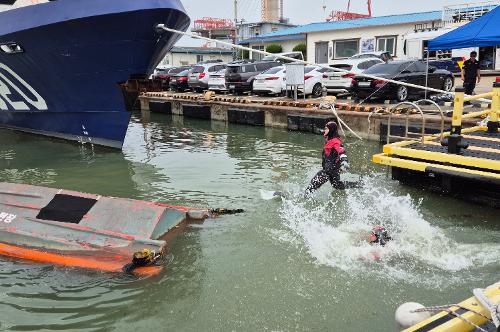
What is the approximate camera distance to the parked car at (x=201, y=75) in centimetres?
2347

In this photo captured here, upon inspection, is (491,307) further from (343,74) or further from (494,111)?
(343,74)

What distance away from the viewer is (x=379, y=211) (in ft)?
22.2

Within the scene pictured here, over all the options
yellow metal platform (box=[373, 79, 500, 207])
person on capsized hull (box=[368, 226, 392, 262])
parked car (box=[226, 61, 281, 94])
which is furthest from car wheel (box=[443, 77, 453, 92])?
person on capsized hull (box=[368, 226, 392, 262])

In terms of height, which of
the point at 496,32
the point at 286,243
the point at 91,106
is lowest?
the point at 286,243

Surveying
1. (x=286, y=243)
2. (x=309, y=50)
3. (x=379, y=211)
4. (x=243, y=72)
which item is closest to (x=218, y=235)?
(x=286, y=243)

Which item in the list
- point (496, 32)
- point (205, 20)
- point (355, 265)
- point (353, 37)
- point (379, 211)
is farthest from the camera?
point (205, 20)

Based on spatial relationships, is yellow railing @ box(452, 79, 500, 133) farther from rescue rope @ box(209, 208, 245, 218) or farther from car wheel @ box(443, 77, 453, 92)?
car wheel @ box(443, 77, 453, 92)

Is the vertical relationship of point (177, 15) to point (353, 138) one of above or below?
above

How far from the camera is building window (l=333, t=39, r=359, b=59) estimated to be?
30.3m

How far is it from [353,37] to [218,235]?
2673 cm

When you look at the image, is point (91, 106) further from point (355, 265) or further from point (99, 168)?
point (355, 265)

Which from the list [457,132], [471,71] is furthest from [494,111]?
[471,71]

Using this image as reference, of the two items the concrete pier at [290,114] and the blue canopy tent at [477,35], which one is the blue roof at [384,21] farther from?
the blue canopy tent at [477,35]

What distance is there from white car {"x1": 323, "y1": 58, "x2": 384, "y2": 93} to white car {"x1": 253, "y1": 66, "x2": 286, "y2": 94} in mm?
1814
